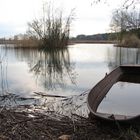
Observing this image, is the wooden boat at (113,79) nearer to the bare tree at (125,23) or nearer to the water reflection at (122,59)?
the water reflection at (122,59)

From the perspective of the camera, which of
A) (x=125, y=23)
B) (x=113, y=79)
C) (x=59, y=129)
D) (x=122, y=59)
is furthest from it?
(x=125, y=23)

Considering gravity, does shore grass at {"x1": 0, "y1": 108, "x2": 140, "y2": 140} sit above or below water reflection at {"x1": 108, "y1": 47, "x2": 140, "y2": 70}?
above

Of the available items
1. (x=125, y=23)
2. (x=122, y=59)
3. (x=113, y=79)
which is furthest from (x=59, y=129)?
(x=125, y=23)

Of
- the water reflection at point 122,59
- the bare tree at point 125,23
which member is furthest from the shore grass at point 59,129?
the bare tree at point 125,23

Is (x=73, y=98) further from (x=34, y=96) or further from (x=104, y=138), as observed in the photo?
(x=104, y=138)

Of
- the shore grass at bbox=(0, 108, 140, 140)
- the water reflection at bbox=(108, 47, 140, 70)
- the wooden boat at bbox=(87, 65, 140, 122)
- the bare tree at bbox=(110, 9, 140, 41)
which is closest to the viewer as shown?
the shore grass at bbox=(0, 108, 140, 140)

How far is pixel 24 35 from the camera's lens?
3622cm

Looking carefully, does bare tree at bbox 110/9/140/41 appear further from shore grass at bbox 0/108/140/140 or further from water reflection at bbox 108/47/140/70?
shore grass at bbox 0/108/140/140

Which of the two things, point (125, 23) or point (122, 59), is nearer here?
point (122, 59)

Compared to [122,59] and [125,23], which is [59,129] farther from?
[125,23]

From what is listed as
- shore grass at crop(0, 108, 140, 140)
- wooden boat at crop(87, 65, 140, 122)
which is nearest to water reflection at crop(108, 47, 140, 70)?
wooden boat at crop(87, 65, 140, 122)

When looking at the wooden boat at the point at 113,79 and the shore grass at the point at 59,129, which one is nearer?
the shore grass at the point at 59,129

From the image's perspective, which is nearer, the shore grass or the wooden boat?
the shore grass

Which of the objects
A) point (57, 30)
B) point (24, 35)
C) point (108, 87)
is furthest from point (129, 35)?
point (108, 87)
